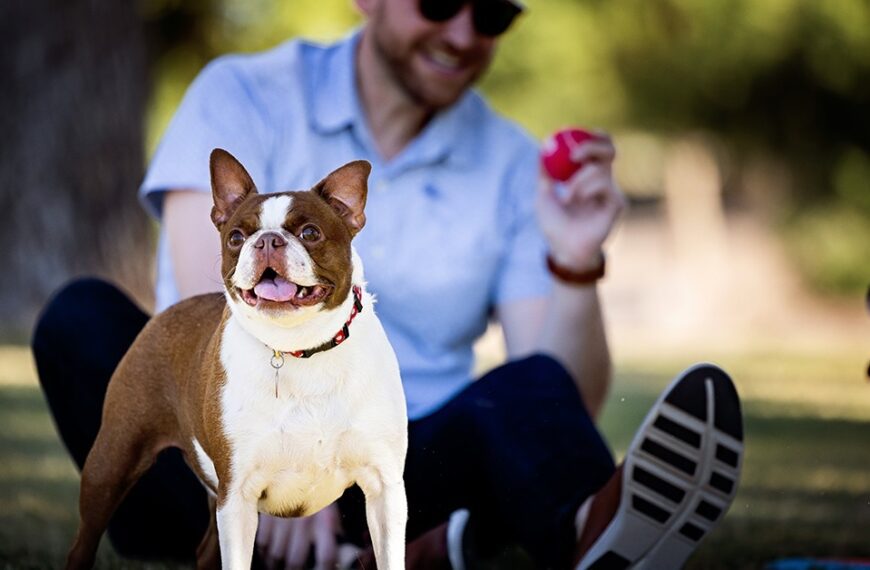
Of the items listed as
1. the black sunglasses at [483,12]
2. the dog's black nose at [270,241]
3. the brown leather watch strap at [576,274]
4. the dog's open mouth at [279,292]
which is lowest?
the brown leather watch strap at [576,274]

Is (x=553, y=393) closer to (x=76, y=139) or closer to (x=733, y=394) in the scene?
(x=733, y=394)

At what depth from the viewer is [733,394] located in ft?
9.53

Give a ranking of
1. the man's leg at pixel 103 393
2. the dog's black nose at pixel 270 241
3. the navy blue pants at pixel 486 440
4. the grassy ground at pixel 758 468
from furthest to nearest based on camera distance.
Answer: the grassy ground at pixel 758 468
the navy blue pants at pixel 486 440
the man's leg at pixel 103 393
the dog's black nose at pixel 270 241

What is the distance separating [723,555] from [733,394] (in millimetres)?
1347

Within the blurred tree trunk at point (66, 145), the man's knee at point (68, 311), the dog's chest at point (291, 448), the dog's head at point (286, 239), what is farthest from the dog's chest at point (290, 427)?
the blurred tree trunk at point (66, 145)

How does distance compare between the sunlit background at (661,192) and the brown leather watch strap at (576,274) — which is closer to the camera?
the brown leather watch strap at (576,274)

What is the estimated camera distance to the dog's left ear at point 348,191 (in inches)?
72.8

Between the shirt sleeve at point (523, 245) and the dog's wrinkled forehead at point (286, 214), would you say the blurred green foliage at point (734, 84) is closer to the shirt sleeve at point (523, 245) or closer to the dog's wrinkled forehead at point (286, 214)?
the shirt sleeve at point (523, 245)

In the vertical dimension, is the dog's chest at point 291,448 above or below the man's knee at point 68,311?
above

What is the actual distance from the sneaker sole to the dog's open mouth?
131 centimetres

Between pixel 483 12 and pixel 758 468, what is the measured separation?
3.57 meters

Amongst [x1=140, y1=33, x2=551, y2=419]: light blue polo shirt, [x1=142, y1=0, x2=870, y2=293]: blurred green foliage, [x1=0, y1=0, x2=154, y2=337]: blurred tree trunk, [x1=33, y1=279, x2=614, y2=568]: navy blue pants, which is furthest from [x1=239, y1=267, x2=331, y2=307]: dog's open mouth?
[x1=142, y1=0, x2=870, y2=293]: blurred green foliage

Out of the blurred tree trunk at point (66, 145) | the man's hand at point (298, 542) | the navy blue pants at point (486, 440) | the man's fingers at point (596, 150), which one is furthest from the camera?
the blurred tree trunk at point (66, 145)

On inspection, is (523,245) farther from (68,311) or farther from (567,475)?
(68,311)
